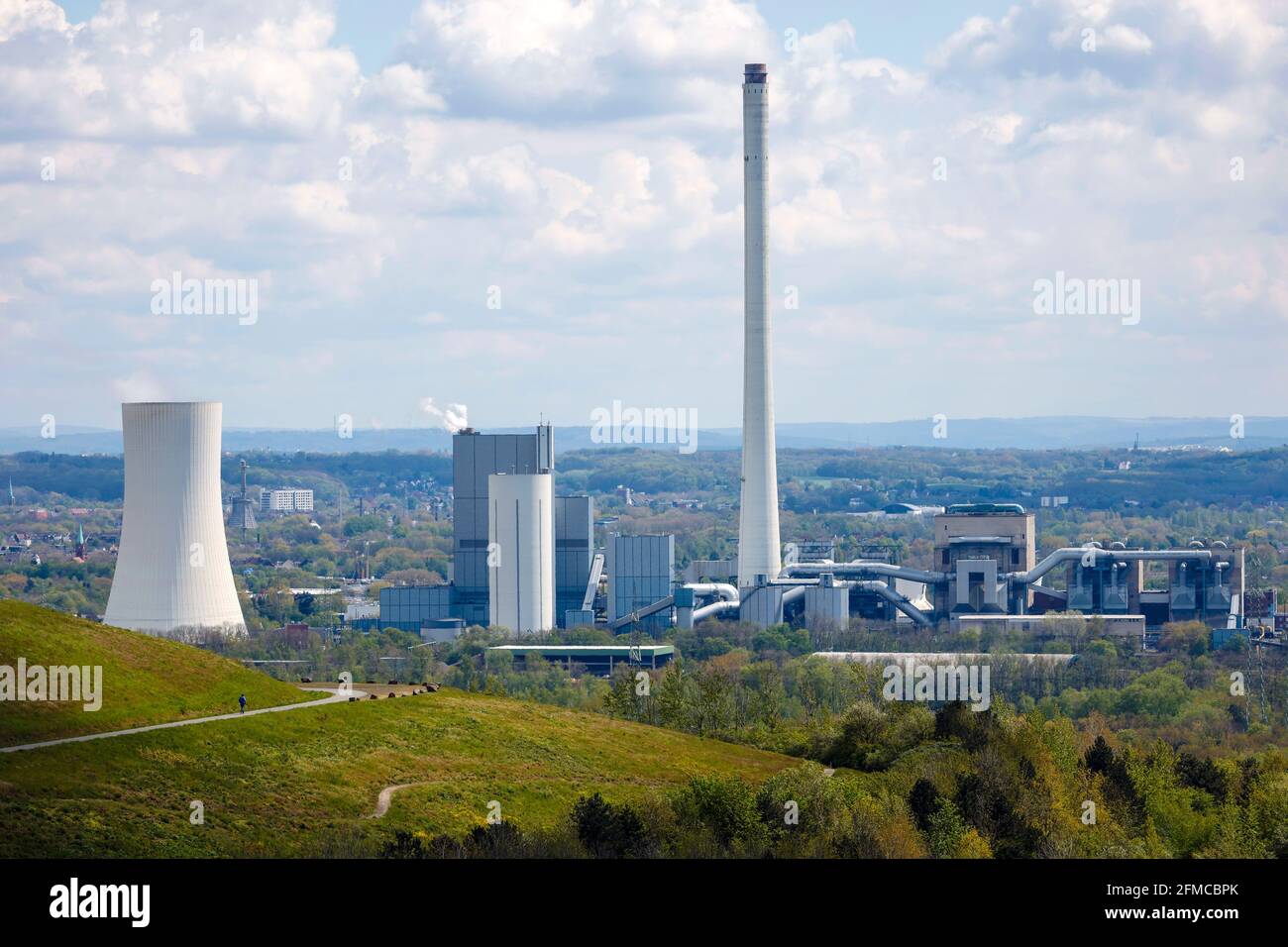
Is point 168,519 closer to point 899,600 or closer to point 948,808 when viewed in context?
point 948,808

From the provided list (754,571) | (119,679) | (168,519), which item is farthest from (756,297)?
(119,679)

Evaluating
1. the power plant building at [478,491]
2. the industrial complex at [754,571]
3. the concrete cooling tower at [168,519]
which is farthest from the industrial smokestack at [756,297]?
the concrete cooling tower at [168,519]

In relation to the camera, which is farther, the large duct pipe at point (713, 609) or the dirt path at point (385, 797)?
the large duct pipe at point (713, 609)

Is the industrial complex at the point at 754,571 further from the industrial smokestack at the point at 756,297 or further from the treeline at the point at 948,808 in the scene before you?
the treeline at the point at 948,808
